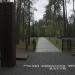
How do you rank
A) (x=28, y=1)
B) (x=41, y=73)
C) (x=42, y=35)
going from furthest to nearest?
(x=42, y=35) < (x=28, y=1) < (x=41, y=73)

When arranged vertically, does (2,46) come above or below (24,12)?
below

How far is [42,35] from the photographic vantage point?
138 m

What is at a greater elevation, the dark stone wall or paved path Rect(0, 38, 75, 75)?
the dark stone wall

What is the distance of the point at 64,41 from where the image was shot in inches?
1444

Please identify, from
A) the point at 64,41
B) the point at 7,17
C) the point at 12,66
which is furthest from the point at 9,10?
the point at 64,41

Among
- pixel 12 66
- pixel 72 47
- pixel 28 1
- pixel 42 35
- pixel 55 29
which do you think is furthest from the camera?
pixel 42 35

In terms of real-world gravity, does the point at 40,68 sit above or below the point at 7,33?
below

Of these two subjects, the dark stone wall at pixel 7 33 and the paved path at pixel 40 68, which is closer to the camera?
the paved path at pixel 40 68

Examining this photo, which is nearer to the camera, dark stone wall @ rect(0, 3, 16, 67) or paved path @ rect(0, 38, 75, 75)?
paved path @ rect(0, 38, 75, 75)

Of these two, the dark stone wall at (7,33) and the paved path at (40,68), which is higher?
the dark stone wall at (7,33)

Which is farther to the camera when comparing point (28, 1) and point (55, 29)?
point (55, 29)

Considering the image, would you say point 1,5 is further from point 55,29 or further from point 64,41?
point 55,29

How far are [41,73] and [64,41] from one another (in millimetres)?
23866

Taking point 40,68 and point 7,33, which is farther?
point 7,33
